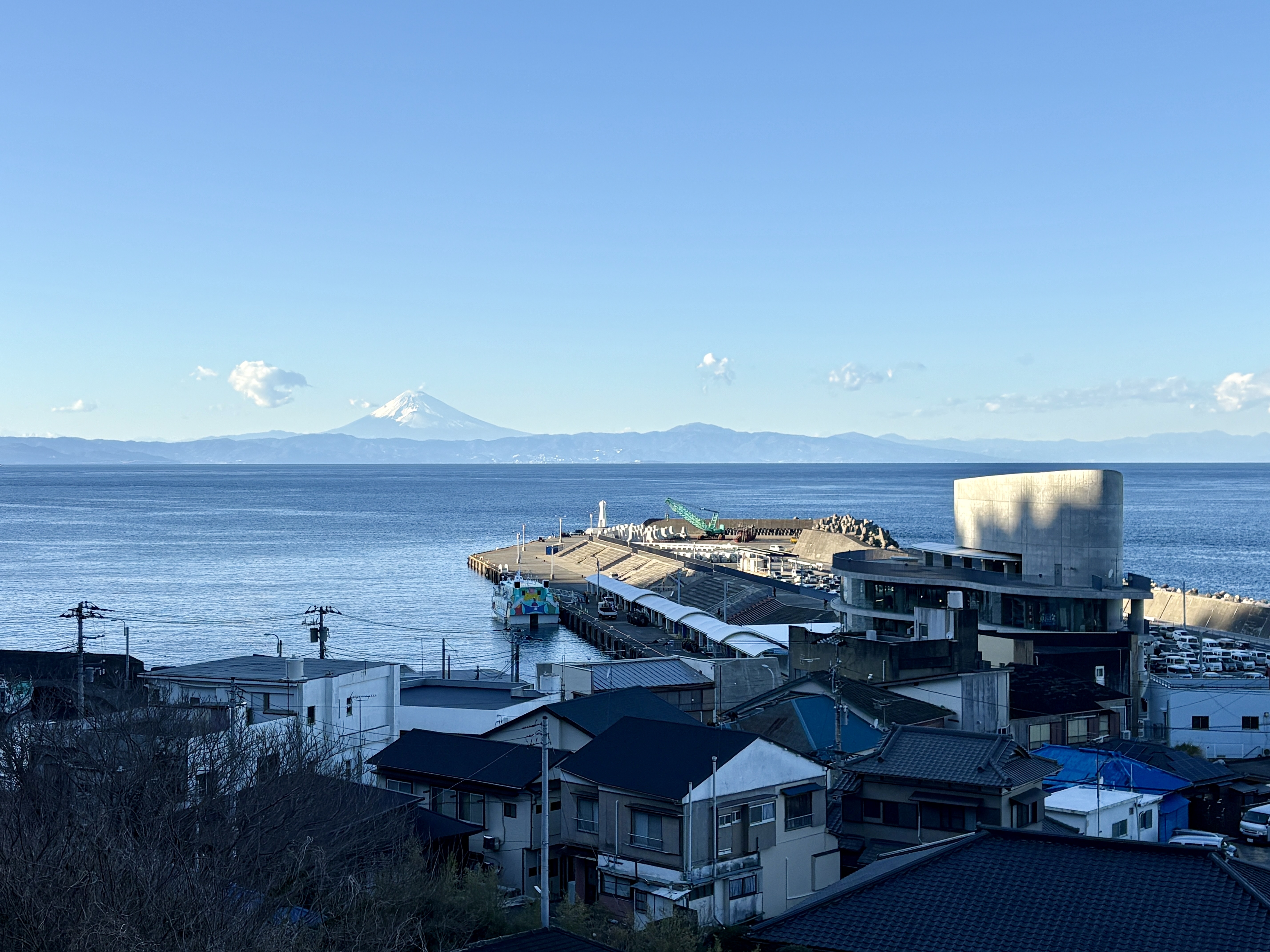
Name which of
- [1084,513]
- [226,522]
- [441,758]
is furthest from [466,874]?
[226,522]

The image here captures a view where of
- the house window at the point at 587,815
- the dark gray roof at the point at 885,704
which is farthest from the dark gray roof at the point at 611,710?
the dark gray roof at the point at 885,704

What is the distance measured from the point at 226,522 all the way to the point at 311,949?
147 metres

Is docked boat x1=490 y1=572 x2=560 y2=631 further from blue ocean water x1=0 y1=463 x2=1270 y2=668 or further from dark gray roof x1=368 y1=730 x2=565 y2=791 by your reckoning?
dark gray roof x1=368 y1=730 x2=565 y2=791

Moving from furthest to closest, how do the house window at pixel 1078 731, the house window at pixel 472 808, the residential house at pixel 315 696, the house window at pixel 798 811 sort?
the house window at pixel 1078 731 < the residential house at pixel 315 696 < the house window at pixel 472 808 < the house window at pixel 798 811

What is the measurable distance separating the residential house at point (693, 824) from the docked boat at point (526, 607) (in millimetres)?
46351

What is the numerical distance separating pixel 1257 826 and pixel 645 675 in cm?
1572

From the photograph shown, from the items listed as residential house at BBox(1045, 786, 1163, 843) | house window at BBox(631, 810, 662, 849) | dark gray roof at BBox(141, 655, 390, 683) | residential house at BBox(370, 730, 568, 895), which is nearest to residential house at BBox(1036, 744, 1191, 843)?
residential house at BBox(1045, 786, 1163, 843)

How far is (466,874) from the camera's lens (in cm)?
1875

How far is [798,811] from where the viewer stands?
2081 cm

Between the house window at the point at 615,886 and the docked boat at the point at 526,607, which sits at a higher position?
the house window at the point at 615,886

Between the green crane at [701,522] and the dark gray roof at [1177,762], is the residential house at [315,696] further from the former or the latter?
the green crane at [701,522]

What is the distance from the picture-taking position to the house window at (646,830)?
63.8 ft

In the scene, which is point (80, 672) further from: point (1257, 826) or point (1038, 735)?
point (1257, 826)

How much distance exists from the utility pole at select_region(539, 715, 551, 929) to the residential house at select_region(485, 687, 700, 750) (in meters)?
3.69
